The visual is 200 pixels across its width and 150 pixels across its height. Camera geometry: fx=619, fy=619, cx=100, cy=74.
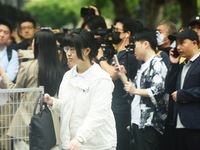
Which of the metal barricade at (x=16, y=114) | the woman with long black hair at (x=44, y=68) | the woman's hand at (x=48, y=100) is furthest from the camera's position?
the woman with long black hair at (x=44, y=68)

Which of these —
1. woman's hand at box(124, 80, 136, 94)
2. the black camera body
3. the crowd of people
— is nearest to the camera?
the crowd of people

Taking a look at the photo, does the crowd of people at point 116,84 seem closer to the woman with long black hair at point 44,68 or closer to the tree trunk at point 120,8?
the woman with long black hair at point 44,68

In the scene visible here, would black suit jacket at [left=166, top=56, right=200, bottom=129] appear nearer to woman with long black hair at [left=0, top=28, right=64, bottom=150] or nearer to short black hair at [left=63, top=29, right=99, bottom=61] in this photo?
woman with long black hair at [left=0, top=28, right=64, bottom=150]

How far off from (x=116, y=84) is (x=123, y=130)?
1.95ft

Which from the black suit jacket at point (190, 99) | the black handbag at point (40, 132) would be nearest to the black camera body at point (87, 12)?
the black suit jacket at point (190, 99)

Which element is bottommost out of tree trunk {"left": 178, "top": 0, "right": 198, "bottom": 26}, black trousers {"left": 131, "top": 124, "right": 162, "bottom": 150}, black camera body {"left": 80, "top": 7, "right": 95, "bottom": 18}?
black trousers {"left": 131, "top": 124, "right": 162, "bottom": 150}

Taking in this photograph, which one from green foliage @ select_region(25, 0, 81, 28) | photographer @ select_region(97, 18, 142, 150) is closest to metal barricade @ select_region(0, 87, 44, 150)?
photographer @ select_region(97, 18, 142, 150)

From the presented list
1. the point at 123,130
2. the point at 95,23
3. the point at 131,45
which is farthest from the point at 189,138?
the point at 95,23

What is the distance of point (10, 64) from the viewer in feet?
27.4

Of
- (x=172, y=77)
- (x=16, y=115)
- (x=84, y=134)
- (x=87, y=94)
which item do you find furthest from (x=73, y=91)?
(x=172, y=77)

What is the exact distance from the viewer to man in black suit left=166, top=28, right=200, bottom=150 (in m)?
6.88

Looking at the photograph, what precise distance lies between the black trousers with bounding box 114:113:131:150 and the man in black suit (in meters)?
0.84

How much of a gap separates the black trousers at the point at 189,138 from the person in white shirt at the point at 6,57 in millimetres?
2378

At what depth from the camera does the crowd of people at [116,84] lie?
5.69 meters
